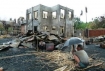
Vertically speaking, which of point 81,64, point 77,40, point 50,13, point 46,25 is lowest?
point 81,64

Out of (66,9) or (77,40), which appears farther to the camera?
(66,9)

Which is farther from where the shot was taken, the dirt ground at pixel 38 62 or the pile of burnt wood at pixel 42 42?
the pile of burnt wood at pixel 42 42

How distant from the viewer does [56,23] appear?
999 inches

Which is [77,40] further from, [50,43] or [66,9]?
[66,9]

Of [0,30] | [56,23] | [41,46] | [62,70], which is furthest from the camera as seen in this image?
[0,30]

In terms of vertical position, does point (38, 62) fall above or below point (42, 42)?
below

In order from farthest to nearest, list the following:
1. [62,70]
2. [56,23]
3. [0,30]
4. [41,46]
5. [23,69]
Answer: [0,30]
[56,23]
[41,46]
[23,69]
[62,70]

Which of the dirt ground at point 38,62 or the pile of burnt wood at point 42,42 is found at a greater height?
the pile of burnt wood at point 42,42

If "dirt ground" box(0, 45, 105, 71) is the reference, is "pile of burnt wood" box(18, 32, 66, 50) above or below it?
above

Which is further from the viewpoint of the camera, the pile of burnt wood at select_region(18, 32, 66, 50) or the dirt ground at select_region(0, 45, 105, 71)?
the pile of burnt wood at select_region(18, 32, 66, 50)

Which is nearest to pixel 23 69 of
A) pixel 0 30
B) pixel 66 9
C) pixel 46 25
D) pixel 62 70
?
pixel 62 70

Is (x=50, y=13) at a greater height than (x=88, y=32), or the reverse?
(x=50, y=13)

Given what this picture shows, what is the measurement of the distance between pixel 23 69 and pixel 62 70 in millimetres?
1806

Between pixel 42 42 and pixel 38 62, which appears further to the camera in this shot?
pixel 42 42
